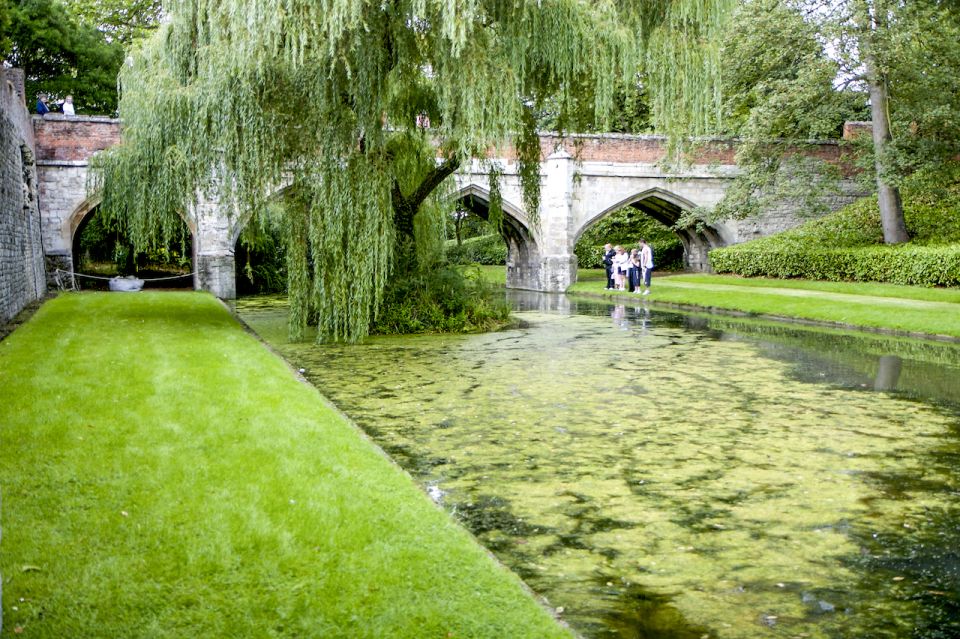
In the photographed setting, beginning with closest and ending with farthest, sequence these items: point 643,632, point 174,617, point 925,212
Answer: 1. point 174,617
2. point 643,632
3. point 925,212

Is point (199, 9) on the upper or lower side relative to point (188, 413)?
upper

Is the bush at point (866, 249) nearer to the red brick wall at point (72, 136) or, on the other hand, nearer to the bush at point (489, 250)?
the bush at point (489, 250)

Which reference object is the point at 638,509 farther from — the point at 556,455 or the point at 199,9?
the point at 199,9

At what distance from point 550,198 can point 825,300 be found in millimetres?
10897

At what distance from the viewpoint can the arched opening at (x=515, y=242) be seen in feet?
87.6

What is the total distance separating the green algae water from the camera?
12.9ft

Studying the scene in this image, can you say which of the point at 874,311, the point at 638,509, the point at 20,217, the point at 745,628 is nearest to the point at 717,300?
the point at 874,311

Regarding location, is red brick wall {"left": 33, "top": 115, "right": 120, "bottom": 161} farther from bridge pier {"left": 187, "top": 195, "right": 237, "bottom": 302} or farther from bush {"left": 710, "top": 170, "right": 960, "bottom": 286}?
bush {"left": 710, "top": 170, "right": 960, "bottom": 286}

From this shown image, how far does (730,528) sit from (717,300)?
15745 mm

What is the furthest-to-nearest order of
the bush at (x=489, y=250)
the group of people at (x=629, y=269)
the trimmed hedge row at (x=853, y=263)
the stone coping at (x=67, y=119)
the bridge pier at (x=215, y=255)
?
1. the bush at (x=489, y=250)
2. the bridge pier at (x=215, y=255)
3. the group of people at (x=629, y=269)
4. the stone coping at (x=67, y=119)
5. the trimmed hedge row at (x=853, y=263)

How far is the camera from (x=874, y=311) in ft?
53.1

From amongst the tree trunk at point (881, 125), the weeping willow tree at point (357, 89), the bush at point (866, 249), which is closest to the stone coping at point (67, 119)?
the weeping willow tree at point (357, 89)

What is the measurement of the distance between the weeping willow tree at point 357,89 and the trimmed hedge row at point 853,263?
9.40 m

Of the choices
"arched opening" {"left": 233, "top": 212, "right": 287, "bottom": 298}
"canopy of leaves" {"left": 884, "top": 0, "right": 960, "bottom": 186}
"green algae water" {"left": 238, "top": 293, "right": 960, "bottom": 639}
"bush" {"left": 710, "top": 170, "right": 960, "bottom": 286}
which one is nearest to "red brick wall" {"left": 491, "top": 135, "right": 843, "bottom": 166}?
"bush" {"left": 710, "top": 170, "right": 960, "bottom": 286}
